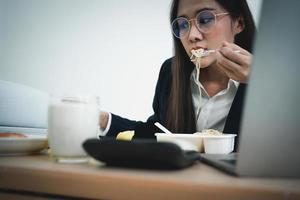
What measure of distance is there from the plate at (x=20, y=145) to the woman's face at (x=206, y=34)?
979 mm

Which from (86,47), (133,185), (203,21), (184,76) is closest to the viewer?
(133,185)

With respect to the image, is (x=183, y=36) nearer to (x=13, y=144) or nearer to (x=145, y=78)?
(x=145, y=78)

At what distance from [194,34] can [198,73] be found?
216 millimetres

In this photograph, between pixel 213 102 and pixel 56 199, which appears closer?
pixel 56 199

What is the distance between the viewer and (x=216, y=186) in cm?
26

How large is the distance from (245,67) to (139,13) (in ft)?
4.85

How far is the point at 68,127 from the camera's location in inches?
16.1

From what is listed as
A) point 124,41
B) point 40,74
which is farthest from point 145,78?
point 40,74

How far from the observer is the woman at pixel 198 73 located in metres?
1.24

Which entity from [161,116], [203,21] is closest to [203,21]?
[203,21]

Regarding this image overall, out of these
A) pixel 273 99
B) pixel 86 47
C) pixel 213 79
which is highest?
pixel 86 47

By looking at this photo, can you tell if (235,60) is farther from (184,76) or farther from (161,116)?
(161,116)

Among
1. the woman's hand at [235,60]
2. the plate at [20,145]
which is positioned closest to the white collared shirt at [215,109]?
the woman's hand at [235,60]

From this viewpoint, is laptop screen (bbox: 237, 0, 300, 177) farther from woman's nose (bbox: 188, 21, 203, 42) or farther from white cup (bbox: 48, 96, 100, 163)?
woman's nose (bbox: 188, 21, 203, 42)
